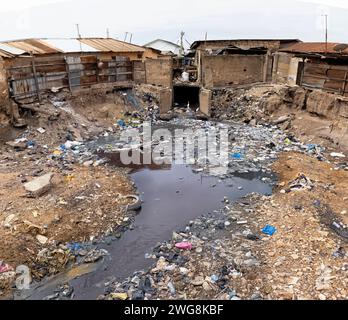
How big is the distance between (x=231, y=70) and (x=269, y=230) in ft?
34.8

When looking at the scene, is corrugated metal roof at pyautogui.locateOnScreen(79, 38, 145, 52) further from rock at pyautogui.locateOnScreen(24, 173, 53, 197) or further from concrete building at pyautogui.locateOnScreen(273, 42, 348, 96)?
rock at pyautogui.locateOnScreen(24, 173, 53, 197)

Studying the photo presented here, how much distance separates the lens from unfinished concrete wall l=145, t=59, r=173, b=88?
1475 centimetres

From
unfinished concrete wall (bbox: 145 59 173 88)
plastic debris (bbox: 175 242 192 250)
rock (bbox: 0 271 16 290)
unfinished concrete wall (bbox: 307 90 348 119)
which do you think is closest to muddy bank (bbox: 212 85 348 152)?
unfinished concrete wall (bbox: 307 90 348 119)

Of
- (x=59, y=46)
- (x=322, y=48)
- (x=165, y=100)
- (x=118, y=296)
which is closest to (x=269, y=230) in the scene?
(x=118, y=296)

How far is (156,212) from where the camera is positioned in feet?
22.2

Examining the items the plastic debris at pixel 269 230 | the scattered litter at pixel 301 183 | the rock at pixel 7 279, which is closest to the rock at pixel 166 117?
the scattered litter at pixel 301 183

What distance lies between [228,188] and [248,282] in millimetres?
3538

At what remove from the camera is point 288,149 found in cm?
1000

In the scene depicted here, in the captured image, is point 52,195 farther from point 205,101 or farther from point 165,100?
point 205,101

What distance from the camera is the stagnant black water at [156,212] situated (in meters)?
4.85

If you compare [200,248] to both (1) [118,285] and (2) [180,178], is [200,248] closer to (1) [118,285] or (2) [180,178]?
(1) [118,285]

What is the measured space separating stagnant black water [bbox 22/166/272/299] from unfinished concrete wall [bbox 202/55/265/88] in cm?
712

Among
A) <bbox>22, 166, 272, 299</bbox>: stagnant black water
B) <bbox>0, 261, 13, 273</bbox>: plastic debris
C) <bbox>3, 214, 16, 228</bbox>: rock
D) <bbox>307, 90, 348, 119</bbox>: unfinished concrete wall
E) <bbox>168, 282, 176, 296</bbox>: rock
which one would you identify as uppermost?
<bbox>307, 90, 348, 119</bbox>: unfinished concrete wall

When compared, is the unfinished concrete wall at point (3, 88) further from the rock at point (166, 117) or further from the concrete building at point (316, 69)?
the concrete building at point (316, 69)
